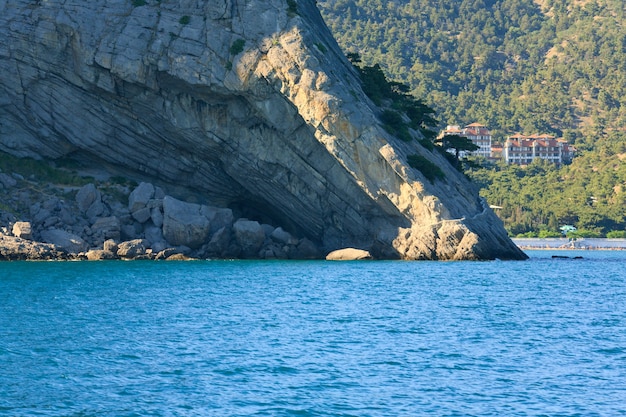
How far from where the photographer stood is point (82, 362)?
2859cm

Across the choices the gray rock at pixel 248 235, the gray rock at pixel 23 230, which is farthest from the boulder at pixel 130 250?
the gray rock at pixel 248 235

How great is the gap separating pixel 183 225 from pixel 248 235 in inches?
184

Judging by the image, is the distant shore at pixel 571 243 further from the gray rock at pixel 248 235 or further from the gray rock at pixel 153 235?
the gray rock at pixel 153 235

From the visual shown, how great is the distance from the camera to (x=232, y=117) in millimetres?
71250

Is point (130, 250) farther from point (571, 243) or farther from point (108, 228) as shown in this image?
point (571, 243)

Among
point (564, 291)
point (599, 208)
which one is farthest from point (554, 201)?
point (564, 291)

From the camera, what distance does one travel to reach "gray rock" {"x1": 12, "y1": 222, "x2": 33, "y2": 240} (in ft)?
220

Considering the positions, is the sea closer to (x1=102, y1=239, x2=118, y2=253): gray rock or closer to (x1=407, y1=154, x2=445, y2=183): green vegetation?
(x1=102, y1=239, x2=118, y2=253): gray rock

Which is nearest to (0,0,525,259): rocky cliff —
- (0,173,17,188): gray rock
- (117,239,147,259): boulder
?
(0,173,17,188): gray rock

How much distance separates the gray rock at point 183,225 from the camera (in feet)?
226

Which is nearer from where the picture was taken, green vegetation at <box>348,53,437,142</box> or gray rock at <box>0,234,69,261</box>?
gray rock at <box>0,234,69,261</box>

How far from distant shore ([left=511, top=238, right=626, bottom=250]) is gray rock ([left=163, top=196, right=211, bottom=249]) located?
214ft

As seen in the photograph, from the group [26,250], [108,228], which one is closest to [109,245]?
[108,228]

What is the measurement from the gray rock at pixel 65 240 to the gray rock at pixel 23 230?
3.88ft
